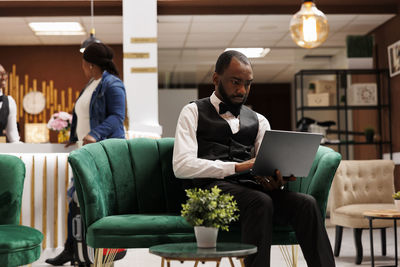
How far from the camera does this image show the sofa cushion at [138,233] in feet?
9.36

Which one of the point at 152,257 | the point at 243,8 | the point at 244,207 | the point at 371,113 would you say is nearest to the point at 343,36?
the point at 371,113

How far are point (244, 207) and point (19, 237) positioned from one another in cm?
102

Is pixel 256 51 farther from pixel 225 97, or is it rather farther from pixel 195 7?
pixel 225 97

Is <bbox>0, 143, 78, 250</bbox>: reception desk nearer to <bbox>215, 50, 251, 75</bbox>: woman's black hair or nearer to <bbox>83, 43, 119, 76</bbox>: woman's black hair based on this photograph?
<bbox>83, 43, 119, 76</bbox>: woman's black hair

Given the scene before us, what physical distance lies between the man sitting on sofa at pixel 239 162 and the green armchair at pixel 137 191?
0.23 m

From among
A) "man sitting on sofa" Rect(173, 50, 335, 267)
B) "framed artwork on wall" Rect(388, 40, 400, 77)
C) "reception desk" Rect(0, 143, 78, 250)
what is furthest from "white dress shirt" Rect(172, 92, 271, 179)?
"framed artwork on wall" Rect(388, 40, 400, 77)

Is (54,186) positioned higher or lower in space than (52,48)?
lower

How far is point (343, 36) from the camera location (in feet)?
32.7

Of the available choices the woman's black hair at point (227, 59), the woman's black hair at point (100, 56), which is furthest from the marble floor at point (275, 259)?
the woman's black hair at point (227, 59)

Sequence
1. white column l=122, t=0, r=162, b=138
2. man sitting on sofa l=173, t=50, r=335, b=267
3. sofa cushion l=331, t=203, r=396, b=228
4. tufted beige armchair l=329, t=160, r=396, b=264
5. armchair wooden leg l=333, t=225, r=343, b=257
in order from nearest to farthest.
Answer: man sitting on sofa l=173, t=50, r=335, b=267, sofa cushion l=331, t=203, r=396, b=228, armchair wooden leg l=333, t=225, r=343, b=257, tufted beige armchair l=329, t=160, r=396, b=264, white column l=122, t=0, r=162, b=138

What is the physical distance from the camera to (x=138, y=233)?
2.87m

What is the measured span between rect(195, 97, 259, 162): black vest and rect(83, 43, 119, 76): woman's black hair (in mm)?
1148

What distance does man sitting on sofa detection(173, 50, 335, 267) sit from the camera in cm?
262

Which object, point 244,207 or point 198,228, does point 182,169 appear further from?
point 198,228
